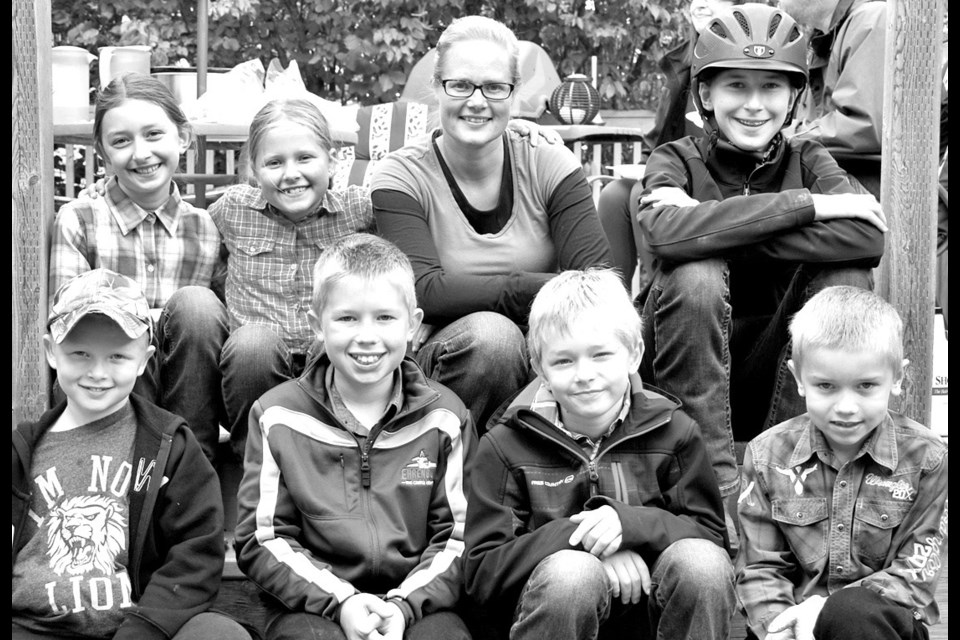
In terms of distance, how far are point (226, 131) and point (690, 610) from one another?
3522 millimetres

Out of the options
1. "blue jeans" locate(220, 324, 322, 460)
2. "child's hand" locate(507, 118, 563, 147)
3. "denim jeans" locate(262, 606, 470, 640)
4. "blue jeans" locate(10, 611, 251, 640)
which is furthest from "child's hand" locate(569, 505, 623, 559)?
"child's hand" locate(507, 118, 563, 147)

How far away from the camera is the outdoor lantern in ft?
20.4

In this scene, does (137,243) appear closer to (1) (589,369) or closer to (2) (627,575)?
(1) (589,369)

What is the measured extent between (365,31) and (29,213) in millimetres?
6354

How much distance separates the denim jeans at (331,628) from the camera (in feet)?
7.68

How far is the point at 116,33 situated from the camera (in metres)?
8.92

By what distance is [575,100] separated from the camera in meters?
6.23

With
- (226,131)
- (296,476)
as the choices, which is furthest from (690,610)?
(226,131)

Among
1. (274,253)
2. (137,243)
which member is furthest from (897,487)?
(137,243)

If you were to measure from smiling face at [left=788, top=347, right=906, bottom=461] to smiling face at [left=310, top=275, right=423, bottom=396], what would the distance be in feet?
2.73

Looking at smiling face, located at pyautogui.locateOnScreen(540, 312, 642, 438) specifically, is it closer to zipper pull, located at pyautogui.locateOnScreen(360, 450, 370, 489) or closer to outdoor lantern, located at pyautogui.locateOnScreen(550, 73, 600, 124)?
zipper pull, located at pyautogui.locateOnScreen(360, 450, 370, 489)

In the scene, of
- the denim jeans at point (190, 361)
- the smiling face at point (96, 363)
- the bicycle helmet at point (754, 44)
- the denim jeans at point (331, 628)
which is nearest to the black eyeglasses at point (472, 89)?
the bicycle helmet at point (754, 44)
